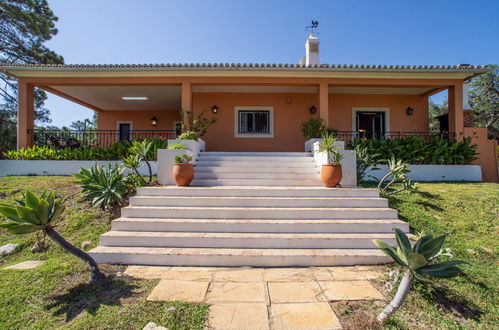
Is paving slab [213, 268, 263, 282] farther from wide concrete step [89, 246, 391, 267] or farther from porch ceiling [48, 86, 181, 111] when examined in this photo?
porch ceiling [48, 86, 181, 111]

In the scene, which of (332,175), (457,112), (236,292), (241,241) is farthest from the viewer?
(457,112)

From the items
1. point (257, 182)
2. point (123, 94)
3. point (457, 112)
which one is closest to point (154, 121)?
point (123, 94)

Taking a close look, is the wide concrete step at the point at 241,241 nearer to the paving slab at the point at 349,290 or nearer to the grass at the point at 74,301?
the grass at the point at 74,301

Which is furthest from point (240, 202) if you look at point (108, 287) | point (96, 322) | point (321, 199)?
point (96, 322)

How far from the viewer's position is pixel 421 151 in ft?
24.6

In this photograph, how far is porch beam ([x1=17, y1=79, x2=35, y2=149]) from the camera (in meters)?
7.89

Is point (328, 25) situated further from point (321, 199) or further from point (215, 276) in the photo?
point (215, 276)

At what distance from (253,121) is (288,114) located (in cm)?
152

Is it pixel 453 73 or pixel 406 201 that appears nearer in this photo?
pixel 406 201

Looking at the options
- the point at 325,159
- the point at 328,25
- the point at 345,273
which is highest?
the point at 328,25

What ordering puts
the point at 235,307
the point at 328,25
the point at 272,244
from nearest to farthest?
the point at 235,307 < the point at 272,244 < the point at 328,25

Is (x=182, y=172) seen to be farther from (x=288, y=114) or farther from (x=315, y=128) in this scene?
(x=288, y=114)

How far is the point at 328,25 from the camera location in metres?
11.3

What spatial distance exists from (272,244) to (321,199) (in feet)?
4.72
